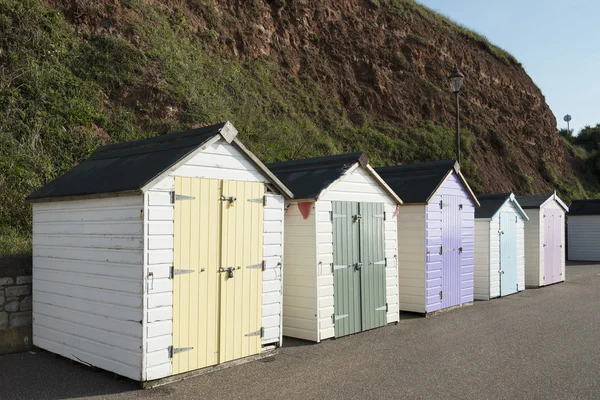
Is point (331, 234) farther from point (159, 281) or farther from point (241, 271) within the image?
point (159, 281)

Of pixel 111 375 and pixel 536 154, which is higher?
pixel 536 154

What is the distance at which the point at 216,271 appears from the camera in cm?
709

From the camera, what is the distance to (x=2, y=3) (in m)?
14.0

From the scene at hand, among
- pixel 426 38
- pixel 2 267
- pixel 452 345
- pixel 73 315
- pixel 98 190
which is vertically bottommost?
pixel 452 345

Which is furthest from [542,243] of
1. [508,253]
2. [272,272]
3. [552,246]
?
[272,272]

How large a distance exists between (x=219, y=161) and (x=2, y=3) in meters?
10.4

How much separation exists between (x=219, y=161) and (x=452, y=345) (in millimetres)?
4556

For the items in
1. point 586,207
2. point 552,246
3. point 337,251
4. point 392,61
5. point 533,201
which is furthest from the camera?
point 392,61

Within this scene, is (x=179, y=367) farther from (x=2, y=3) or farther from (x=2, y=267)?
(x=2, y=3)

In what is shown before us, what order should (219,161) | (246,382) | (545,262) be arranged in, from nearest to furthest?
(246,382), (219,161), (545,262)

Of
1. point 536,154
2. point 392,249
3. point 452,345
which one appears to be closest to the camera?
point 452,345

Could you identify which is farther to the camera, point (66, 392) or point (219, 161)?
point (219, 161)

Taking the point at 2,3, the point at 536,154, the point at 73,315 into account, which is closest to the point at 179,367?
the point at 73,315

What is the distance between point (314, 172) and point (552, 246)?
34.8ft
